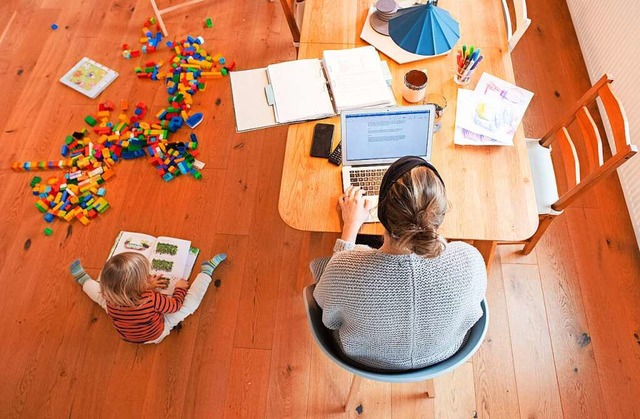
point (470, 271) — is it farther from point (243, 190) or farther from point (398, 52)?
point (243, 190)

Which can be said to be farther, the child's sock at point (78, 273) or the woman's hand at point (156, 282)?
the child's sock at point (78, 273)

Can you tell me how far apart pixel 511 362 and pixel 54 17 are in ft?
10.9

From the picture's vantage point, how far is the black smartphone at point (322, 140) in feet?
5.19

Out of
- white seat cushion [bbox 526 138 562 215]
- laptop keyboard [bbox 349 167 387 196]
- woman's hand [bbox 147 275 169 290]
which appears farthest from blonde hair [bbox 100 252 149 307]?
white seat cushion [bbox 526 138 562 215]

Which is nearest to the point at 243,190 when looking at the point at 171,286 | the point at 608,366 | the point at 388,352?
the point at 171,286

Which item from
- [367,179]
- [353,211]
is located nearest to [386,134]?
[367,179]

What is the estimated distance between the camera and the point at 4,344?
81.4 inches

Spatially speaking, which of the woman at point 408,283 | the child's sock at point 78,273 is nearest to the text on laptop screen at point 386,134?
the woman at point 408,283

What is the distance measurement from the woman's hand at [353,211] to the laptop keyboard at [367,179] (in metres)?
0.04

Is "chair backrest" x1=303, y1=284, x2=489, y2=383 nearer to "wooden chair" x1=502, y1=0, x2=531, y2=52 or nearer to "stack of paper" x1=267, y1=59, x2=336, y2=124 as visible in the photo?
"stack of paper" x1=267, y1=59, x2=336, y2=124

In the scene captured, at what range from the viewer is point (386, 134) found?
1.45 meters

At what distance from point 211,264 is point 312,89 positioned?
943 millimetres

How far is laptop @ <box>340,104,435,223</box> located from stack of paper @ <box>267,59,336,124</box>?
0.77ft

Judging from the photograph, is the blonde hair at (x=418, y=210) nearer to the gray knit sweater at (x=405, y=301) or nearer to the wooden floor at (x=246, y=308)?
the gray knit sweater at (x=405, y=301)
